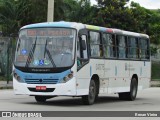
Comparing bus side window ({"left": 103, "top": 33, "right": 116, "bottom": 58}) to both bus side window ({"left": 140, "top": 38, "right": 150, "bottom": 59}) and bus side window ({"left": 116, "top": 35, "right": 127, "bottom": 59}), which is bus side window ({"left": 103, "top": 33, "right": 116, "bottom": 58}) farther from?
bus side window ({"left": 140, "top": 38, "right": 150, "bottom": 59})

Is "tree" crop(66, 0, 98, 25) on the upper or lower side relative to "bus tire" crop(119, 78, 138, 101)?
upper

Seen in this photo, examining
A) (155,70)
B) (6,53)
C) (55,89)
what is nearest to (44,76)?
(55,89)

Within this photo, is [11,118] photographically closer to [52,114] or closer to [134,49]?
[52,114]

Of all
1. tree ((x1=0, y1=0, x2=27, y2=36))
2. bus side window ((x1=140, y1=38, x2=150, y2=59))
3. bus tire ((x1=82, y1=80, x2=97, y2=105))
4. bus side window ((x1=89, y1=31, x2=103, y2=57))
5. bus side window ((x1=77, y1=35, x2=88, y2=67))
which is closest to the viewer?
bus side window ((x1=77, y1=35, x2=88, y2=67))

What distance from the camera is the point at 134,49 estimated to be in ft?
72.2

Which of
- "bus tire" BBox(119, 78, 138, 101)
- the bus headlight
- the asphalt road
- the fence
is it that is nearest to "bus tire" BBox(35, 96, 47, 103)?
the asphalt road

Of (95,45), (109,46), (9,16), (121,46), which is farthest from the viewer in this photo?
(9,16)

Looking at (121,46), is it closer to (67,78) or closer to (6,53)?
(67,78)

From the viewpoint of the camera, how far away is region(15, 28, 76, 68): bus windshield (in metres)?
16.8

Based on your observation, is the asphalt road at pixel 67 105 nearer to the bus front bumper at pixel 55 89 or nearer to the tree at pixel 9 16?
the bus front bumper at pixel 55 89

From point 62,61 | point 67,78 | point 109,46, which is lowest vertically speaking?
point 67,78

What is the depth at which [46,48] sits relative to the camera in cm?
1708

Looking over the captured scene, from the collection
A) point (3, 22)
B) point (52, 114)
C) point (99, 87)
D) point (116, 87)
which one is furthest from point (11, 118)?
point (3, 22)

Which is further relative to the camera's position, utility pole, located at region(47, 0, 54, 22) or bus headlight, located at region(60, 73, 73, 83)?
utility pole, located at region(47, 0, 54, 22)
